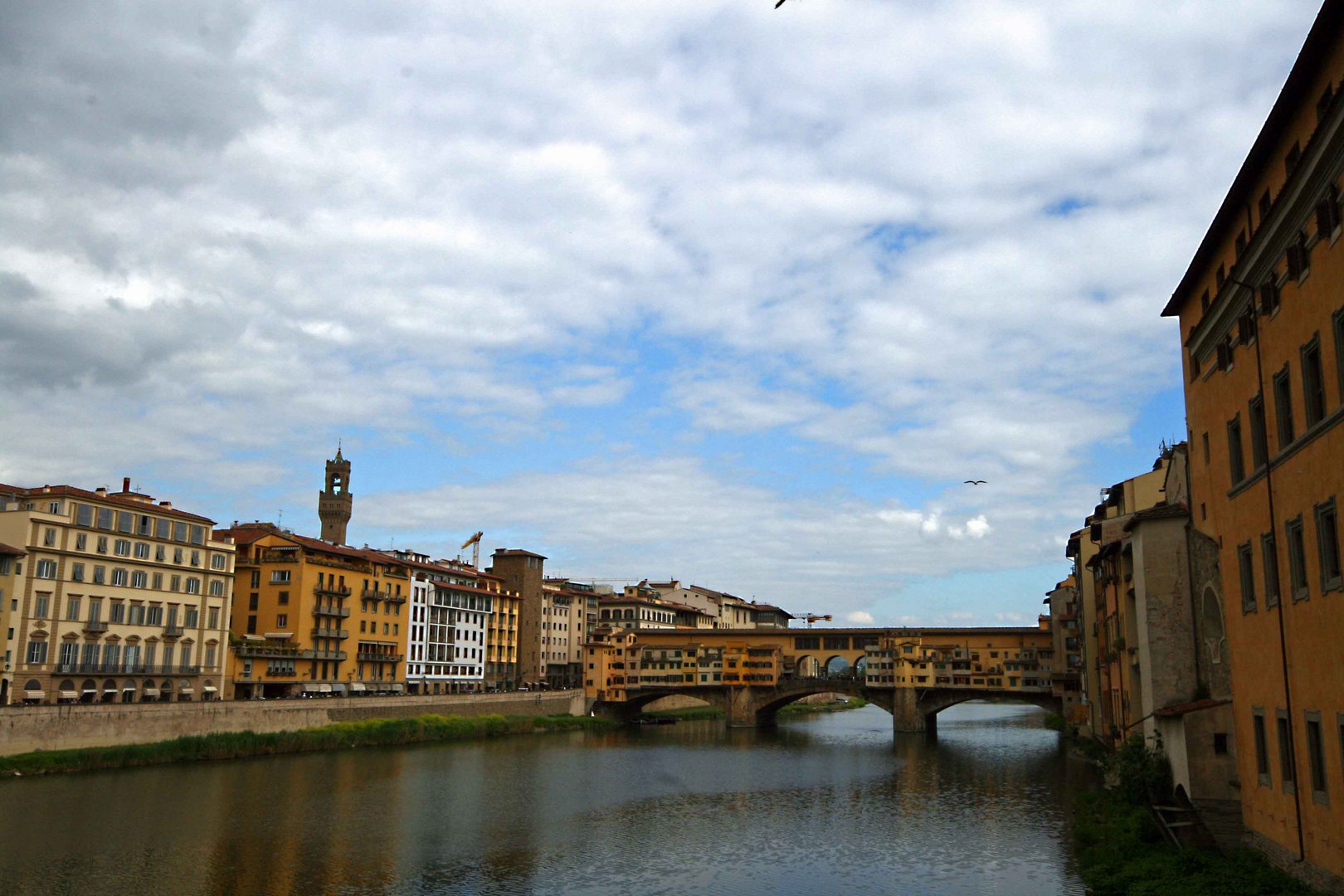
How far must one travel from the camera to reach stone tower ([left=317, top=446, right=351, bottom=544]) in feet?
473

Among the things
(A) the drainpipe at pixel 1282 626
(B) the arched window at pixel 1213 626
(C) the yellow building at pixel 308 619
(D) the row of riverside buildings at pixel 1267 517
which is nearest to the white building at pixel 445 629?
(C) the yellow building at pixel 308 619

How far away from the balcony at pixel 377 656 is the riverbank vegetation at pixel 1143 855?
227 ft

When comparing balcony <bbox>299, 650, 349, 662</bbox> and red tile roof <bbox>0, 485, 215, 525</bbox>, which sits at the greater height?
red tile roof <bbox>0, 485, 215, 525</bbox>

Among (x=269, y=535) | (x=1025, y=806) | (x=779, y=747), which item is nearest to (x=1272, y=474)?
(x=1025, y=806)

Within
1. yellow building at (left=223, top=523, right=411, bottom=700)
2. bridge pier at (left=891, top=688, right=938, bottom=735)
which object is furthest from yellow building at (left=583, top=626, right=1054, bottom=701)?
yellow building at (left=223, top=523, right=411, bottom=700)

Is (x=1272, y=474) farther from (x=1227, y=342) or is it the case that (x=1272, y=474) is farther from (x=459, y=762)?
(x=459, y=762)

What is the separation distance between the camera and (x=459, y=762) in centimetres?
6725

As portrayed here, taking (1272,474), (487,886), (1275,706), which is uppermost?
(1272,474)

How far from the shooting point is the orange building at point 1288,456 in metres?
19.9

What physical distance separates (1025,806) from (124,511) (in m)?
59.2

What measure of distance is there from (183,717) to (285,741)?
7040 mm

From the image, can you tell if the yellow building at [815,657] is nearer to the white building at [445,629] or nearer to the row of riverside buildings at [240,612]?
the white building at [445,629]

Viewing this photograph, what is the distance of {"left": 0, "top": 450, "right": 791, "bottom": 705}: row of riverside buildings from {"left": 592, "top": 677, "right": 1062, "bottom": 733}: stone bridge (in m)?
17.0

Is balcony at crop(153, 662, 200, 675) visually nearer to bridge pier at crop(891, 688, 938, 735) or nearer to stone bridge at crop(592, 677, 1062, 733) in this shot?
stone bridge at crop(592, 677, 1062, 733)
